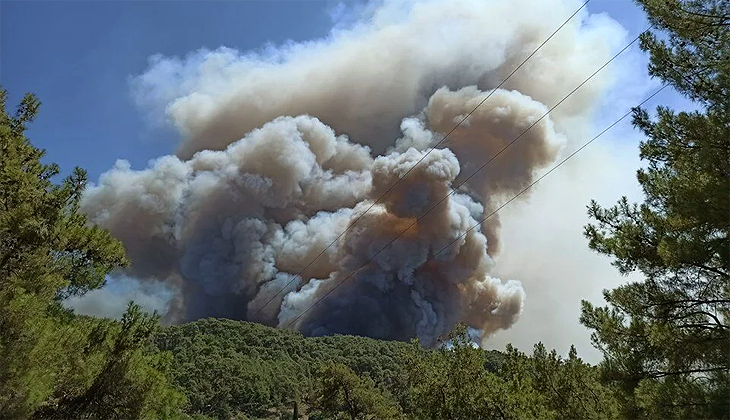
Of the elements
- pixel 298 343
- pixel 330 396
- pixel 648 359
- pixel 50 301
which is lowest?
pixel 648 359

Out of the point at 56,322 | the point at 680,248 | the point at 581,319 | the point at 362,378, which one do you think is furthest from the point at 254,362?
the point at 680,248

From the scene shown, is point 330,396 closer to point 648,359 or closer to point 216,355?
point 648,359

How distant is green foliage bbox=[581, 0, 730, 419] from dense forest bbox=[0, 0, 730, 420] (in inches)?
0.8

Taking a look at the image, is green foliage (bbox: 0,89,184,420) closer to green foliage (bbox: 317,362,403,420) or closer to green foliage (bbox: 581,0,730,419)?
green foliage (bbox: 581,0,730,419)

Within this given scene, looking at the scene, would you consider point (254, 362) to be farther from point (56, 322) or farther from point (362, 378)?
point (56, 322)

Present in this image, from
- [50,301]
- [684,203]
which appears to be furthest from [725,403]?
[50,301]

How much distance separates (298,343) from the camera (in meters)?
107

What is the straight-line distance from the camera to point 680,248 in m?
7.00

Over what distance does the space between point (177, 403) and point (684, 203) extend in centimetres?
1305

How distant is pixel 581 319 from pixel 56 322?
11150 millimetres

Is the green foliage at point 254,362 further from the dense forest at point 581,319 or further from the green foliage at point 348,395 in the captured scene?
the dense forest at point 581,319

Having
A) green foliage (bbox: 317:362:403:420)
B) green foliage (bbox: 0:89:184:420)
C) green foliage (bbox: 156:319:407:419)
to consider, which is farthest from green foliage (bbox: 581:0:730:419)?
green foliage (bbox: 156:319:407:419)

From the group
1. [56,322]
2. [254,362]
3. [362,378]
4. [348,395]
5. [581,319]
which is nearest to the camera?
[581,319]

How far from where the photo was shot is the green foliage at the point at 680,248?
650cm
